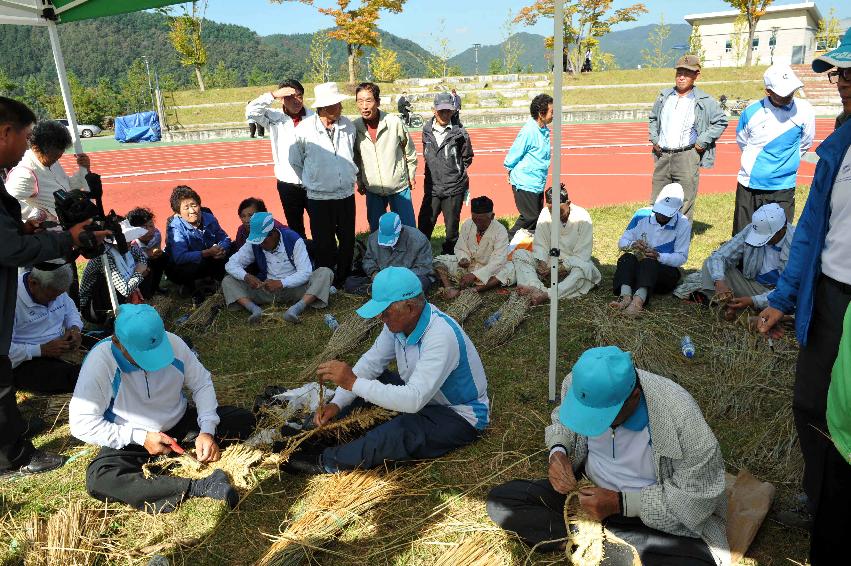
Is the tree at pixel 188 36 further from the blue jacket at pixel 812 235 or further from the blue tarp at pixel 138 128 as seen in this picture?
the blue jacket at pixel 812 235

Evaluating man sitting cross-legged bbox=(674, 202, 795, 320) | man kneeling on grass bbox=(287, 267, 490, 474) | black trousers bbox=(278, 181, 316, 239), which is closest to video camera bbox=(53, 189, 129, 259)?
man kneeling on grass bbox=(287, 267, 490, 474)

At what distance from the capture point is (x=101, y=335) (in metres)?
4.93

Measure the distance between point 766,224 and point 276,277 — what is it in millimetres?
4314

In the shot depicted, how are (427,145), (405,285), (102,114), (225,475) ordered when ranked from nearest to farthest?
(405,285)
(225,475)
(427,145)
(102,114)

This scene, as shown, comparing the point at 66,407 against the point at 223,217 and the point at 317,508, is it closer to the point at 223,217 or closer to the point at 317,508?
the point at 317,508

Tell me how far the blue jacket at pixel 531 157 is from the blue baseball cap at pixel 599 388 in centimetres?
465

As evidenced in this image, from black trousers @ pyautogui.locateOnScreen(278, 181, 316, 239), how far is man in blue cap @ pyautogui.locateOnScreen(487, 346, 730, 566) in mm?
4494

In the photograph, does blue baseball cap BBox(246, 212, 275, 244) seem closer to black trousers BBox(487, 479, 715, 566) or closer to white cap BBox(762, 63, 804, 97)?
black trousers BBox(487, 479, 715, 566)

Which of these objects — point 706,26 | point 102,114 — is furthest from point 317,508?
point 706,26

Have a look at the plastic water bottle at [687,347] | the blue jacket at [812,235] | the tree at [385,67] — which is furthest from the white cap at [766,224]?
the tree at [385,67]

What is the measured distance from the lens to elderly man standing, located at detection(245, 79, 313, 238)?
5.94 m

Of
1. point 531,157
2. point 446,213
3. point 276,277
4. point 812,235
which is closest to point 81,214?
point 276,277

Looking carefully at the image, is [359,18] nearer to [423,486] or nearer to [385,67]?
[385,67]

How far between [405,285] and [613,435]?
1.16 metres
